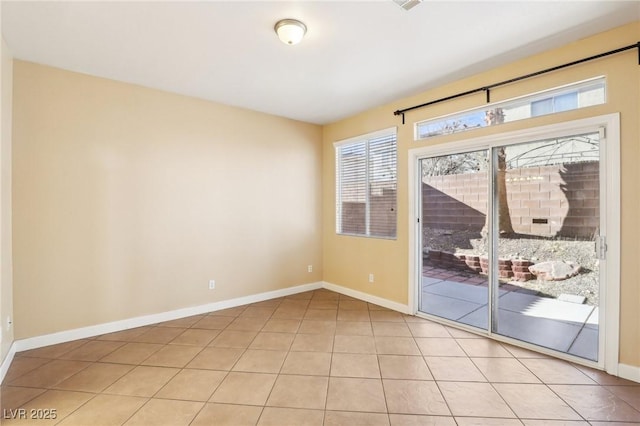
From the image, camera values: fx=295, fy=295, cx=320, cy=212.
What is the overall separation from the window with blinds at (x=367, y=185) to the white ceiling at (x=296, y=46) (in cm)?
106

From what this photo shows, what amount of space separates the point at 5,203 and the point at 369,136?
13.8ft

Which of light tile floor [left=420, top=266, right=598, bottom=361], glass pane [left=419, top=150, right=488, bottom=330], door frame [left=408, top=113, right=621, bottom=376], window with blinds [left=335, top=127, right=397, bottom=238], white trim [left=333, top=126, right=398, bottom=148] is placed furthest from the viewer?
window with blinds [left=335, top=127, right=397, bottom=238]

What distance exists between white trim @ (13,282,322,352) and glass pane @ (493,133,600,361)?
317 cm

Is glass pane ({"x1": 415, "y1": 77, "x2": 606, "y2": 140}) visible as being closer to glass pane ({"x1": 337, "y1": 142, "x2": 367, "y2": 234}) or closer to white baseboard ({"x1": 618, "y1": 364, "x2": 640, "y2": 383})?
glass pane ({"x1": 337, "y1": 142, "x2": 367, "y2": 234})

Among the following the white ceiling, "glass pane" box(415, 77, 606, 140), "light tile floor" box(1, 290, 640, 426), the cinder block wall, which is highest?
the white ceiling

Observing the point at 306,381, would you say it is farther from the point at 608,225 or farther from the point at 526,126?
the point at 526,126

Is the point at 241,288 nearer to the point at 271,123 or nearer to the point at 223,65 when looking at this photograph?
the point at 271,123

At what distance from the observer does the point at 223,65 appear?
3.05 meters

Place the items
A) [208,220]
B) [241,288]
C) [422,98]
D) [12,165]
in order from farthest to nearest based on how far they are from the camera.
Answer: [241,288] < [208,220] < [422,98] < [12,165]

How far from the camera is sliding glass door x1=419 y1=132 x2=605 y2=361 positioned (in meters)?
2.69

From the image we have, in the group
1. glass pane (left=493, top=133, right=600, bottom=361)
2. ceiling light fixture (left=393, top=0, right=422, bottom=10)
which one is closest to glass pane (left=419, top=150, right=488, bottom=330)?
glass pane (left=493, top=133, right=600, bottom=361)

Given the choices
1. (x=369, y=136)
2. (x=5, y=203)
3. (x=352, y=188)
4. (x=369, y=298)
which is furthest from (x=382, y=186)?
(x=5, y=203)

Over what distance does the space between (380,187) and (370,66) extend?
73.6 inches

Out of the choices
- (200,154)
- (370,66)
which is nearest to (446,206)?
(370,66)
